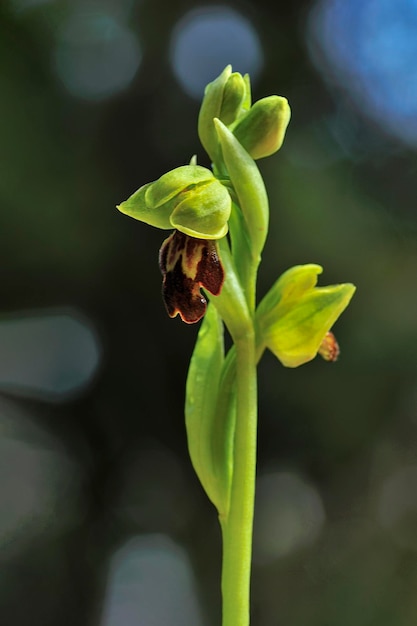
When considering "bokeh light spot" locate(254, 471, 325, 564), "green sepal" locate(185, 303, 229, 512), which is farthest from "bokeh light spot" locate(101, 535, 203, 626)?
"green sepal" locate(185, 303, 229, 512)

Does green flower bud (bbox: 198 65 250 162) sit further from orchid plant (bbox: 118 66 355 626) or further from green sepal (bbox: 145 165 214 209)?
green sepal (bbox: 145 165 214 209)

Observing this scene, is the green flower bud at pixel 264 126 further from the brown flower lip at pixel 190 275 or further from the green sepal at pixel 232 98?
the brown flower lip at pixel 190 275

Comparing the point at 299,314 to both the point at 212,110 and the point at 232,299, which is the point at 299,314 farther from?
the point at 212,110

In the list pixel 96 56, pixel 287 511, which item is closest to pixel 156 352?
pixel 287 511

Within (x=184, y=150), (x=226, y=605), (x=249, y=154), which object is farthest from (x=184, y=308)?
(x=184, y=150)

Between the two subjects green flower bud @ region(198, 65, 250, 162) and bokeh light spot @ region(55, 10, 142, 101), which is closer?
green flower bud @ region(198, 65, 250, 162)

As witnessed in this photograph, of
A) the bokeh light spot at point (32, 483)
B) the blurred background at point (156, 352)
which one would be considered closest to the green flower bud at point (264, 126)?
the blurred background at point (156, 352)

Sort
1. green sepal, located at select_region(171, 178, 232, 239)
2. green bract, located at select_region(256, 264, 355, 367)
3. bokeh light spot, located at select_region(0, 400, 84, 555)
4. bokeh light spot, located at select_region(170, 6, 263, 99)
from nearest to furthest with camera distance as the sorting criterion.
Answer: green sepal, located at select_region(171, 178, 232, 239) < green bract, located at select_region(256, 264, 355, 367) < bokeh light spot, located at select_region(0, 400, 84, 555) < bokeh light spot, located at select_region(170, 6, 263, 99)
